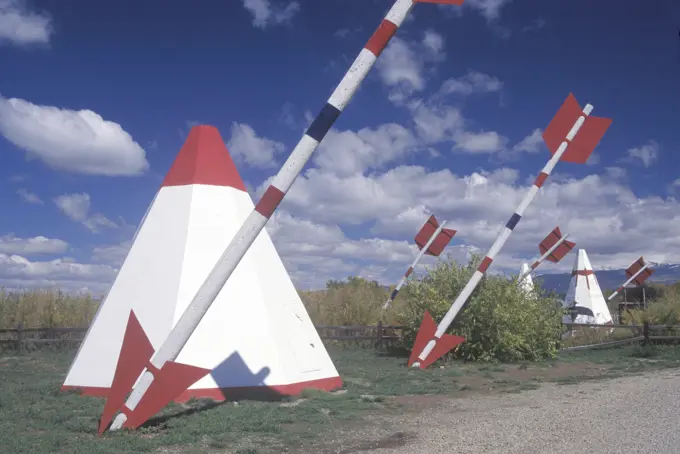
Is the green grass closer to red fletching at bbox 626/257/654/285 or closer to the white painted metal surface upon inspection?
the white painted metal surface

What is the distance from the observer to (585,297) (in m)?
27.6

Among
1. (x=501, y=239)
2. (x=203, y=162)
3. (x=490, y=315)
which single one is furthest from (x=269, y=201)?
(x=490, y=315)

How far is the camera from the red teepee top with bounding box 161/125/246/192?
30.2ft

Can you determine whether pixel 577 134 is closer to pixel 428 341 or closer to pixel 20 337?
pixel 428 341

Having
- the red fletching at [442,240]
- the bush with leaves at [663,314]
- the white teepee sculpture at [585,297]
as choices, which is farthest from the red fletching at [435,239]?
the white teepee sculpture at [585,297]

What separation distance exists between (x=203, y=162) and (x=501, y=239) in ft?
22.1

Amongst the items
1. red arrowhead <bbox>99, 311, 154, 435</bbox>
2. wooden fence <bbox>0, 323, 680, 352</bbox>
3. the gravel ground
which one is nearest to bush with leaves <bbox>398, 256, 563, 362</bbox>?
wooden fence <bbox>0, 323, 680, 352</bbox>

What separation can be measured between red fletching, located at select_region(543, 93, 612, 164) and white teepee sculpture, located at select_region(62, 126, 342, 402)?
6927mm

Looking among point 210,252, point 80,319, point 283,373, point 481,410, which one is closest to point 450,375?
point 481,410

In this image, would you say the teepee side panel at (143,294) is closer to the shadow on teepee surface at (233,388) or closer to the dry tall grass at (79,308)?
the shadow on teepee surface at (233,388)

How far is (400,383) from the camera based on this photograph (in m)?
10.3

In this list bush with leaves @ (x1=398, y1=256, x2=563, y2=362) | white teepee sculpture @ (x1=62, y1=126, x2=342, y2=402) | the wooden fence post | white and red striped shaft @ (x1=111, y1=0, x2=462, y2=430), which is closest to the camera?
white and red striped shaft @ (x1=111, y1=0, x2=462, y2=430)

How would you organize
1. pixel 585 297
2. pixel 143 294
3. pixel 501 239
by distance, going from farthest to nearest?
pixel 585 297
pixel 501 239
pixel 143 294

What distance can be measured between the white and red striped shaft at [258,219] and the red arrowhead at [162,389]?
0.06 meters
